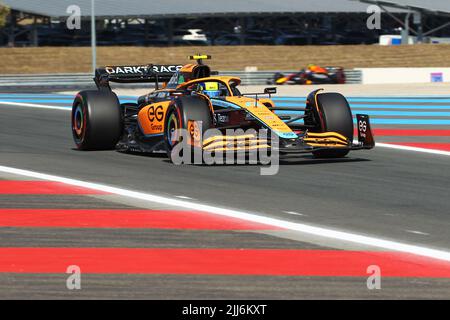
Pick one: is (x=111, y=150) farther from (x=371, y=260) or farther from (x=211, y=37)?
(x=211, y=37)

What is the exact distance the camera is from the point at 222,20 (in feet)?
220

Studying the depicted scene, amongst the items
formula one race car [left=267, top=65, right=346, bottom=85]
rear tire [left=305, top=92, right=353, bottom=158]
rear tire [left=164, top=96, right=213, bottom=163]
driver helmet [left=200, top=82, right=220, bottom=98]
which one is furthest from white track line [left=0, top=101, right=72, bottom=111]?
formula one race car [left=267, top=65, right=346, bottom=85]

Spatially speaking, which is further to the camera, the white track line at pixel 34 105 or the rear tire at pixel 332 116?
the white track line at pixel 34 105

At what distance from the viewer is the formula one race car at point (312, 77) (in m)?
37.1

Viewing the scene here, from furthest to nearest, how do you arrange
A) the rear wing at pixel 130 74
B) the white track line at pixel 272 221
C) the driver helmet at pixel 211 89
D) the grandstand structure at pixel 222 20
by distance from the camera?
the grandstand structure at pixel 222 20 < the rear wing at pixel 130 74 < the driver helmet at pixel 211 89 < the white track line at pixel 272 221

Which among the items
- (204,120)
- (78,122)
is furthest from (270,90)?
(78,122)

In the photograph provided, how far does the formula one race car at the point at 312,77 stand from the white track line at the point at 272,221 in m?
25.0

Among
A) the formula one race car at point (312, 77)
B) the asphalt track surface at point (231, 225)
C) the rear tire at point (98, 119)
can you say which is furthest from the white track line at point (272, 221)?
the formula one race car at point (312, 77)

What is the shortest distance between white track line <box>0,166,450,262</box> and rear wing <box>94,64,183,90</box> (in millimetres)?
3427

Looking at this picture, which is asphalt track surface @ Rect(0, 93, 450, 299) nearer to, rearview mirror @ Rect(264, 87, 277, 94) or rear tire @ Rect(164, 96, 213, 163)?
rear tire @ Rect(164, 96, 213, 163)

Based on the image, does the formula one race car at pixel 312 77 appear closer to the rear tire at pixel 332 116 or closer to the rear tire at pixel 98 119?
the rear tire at pixel 98 119

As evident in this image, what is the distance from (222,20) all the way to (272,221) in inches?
2298

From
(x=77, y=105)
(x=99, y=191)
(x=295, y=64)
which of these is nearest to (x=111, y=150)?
(x=77, y=105)

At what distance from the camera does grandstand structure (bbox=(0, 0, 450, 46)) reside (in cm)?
6034
